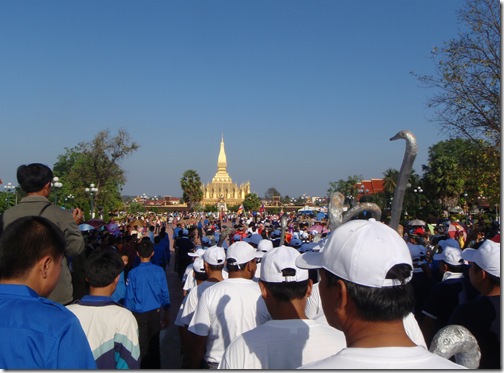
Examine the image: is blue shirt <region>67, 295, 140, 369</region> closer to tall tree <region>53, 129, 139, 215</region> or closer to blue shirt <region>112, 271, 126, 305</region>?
blue shirt <region>112, 271, 126, 305</region>

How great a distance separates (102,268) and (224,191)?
11466cm

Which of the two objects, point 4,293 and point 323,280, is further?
point 4,293

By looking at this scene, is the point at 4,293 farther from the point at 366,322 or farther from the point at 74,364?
the point at 366,322

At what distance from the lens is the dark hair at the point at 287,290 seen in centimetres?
302

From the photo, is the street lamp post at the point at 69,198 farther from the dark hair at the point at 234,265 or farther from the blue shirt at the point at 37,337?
the blue shirt at the point at 37,337

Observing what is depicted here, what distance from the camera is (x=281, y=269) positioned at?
304 cm

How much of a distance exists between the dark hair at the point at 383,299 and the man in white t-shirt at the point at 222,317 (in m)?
2.15

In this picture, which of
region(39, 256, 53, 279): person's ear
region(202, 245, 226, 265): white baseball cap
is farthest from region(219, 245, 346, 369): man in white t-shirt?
region(202, 245, 226, 265): white baseball cap

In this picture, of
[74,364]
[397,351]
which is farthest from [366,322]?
[74,364]

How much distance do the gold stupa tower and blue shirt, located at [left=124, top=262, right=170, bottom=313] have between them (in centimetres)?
10457

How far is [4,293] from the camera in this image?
6.64ft

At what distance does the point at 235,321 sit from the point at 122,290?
3.16m

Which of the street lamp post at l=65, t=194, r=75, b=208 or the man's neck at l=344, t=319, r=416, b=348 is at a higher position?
the man's neck at l=344, t=319, r=416, b=348

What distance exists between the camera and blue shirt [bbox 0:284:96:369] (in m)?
1.88
